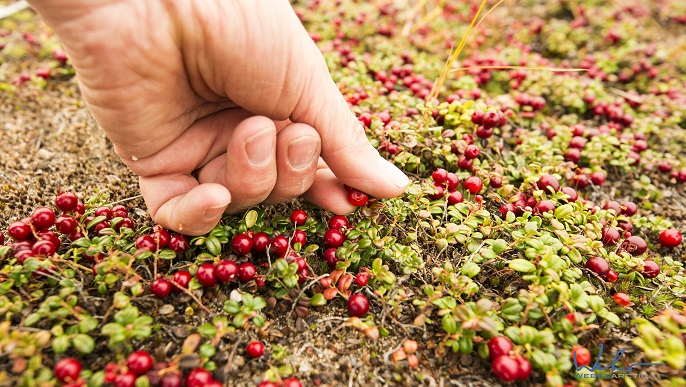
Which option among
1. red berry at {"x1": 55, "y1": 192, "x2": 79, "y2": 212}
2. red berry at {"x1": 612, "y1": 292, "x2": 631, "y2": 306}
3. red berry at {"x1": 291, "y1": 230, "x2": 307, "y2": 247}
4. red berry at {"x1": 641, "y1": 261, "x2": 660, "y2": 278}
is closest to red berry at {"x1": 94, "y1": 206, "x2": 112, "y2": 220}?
red berry at {"x1": 55, "y1": 192, "x2": 79, "y2": 212}

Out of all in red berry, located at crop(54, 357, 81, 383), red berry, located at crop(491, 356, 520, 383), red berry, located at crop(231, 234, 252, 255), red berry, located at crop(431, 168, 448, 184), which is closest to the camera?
red berry, located at crop(54, 357, 81, 383)

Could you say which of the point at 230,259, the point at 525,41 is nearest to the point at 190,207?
the point at 230,259

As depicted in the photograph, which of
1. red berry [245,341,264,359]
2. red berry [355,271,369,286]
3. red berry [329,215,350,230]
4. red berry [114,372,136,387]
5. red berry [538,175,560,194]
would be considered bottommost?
red berry [538,175,560,194]

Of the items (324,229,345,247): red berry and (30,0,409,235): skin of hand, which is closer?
(30,0,409,235): skin of hand

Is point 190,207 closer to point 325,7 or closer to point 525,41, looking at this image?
point 325,7

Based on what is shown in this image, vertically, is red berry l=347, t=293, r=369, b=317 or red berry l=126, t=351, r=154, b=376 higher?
red berry l=126, t=351, r=154, b=376

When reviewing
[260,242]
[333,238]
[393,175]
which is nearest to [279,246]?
[260,242]

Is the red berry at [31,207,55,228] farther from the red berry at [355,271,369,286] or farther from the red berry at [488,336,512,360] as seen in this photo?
the red berry at [488,336,512,360]

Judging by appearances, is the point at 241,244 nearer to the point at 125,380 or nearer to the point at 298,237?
the point at 298,237
